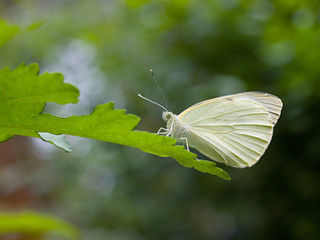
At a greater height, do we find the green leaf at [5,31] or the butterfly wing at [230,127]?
the green leaf at [5,31]

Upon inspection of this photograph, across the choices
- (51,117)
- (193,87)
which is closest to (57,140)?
(51,117)

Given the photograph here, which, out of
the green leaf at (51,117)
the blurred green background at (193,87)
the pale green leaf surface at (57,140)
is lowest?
the blurred green background at (193,87)

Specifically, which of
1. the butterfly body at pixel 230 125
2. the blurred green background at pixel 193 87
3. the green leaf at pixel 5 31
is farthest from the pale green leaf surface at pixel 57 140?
the blurred green background at pixel 193 87

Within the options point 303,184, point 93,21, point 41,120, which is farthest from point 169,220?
point 41,120

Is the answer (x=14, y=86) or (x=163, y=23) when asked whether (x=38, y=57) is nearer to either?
(x=163, y=23)

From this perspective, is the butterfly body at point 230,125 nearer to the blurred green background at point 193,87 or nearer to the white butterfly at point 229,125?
the white butterfly at point 229,125

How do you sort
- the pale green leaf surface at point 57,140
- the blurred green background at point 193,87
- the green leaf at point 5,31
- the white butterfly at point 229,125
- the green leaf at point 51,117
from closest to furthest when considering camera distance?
the green leaf at point 51,117 < the pale green leaf surface at point 57,140 < the green leaf at point 5,31 < the white butterfly at point 229,125 < the blurred green background at point 193,87

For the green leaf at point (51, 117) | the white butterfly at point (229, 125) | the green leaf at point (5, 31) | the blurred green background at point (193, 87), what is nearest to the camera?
the green leaf at point (51, 117)

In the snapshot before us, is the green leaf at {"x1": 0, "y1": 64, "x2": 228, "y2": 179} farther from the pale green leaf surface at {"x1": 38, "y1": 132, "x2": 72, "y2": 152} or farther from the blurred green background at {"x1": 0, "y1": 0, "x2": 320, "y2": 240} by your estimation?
the blurred green background at {"x1": 0, "y1": 0, "x2": 320, "y2": 240}

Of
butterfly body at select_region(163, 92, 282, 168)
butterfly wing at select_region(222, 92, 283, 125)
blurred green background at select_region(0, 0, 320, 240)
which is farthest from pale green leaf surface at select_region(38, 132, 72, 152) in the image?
blurred green background at select_region(0, 0, 320, 240)
